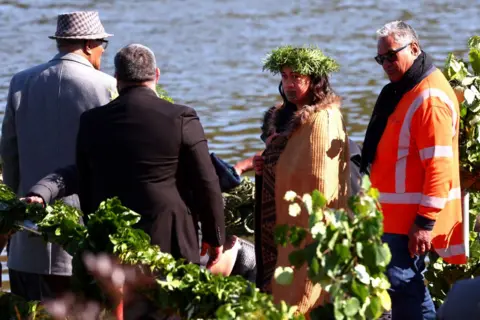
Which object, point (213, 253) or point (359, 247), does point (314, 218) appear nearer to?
point (359, 247)

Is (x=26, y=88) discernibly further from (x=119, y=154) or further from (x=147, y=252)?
(x=147, y=252)

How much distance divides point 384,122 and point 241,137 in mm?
7991

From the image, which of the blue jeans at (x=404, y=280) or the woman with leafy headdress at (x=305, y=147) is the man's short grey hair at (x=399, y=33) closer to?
the woman with leafy headdress at (x=305, y=147)

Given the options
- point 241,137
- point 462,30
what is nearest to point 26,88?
point 241,137

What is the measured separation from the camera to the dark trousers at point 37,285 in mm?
6328

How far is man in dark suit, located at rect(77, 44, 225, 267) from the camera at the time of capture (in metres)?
5.34

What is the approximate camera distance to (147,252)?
484 centimetres

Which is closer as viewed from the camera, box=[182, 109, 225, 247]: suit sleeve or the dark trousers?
box=[182, 109, 225, 247]: suit sleeve

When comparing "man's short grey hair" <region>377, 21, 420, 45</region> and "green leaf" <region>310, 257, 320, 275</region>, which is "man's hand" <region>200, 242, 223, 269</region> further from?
"green leaf" <region>310, 257, 320, 275</region>

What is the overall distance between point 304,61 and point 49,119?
1363 mm

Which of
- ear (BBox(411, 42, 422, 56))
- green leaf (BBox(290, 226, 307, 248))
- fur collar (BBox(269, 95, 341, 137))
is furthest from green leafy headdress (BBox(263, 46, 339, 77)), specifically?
green leaf (BBox(290, 226, 307, 248))

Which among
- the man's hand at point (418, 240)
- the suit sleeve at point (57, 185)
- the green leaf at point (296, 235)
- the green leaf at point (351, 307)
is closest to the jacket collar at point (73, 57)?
the suit sleeve at point (57, 185)

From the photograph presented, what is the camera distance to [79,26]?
20.9ft

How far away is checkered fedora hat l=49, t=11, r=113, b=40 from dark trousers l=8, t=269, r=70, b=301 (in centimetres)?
123
